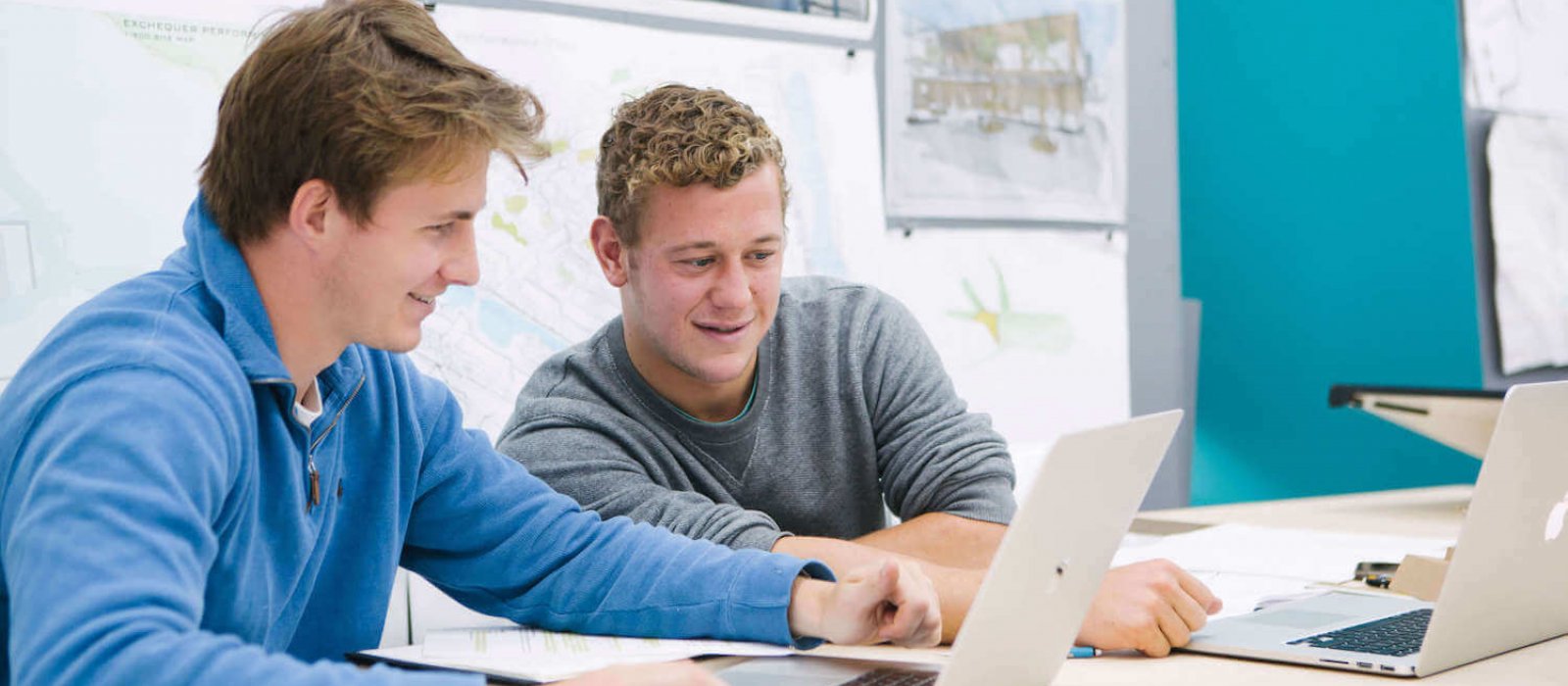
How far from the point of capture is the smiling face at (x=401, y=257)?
0.98 metres

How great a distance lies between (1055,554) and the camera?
0.89 meters

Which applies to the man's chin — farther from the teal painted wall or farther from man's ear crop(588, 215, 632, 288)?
the teal painted wall

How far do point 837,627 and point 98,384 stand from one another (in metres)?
0.54

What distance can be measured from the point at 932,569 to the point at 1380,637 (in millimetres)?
360

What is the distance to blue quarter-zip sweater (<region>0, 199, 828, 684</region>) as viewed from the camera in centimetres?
A: 76

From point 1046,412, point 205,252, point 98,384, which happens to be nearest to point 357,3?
point 205,252

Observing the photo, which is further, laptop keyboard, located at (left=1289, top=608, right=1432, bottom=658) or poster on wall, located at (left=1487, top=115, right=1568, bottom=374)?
poster on wall, located at (left=1487, top=115, right=1568, bottom=374)

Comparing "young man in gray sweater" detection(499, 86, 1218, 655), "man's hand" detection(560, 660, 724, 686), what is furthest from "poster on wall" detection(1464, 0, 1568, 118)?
"man's hand" detection(560, 660, 724, 686)

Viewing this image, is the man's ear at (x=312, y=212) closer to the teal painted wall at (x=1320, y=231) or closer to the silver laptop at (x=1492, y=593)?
the silver laptop at (x=1492, y=593)

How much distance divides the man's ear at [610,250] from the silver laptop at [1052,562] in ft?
1.95

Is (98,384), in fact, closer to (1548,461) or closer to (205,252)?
Answer: (205,252)

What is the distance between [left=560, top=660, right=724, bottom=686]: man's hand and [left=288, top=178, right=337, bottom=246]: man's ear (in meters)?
0.35

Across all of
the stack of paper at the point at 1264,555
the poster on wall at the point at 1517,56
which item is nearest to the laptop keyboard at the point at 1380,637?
the stack of paper at the point at 1264,555

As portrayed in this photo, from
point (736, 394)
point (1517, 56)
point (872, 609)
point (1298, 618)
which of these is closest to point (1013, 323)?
point (736, 394)
